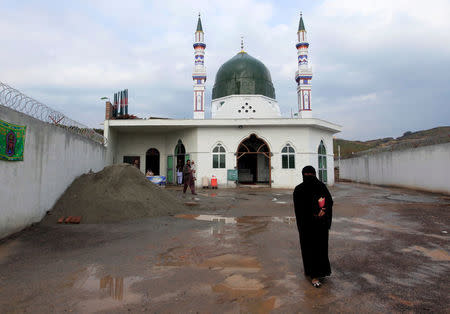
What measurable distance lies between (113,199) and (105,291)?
15.6 ft

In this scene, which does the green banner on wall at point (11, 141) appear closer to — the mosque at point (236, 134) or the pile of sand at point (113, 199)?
the pile of sand at point (113, 199)

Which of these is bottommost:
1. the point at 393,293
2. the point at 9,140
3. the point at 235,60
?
the point at 393,293

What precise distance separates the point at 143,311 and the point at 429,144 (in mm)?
16856

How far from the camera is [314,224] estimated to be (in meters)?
3.25

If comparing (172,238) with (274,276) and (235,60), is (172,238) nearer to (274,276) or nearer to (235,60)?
(274,276)

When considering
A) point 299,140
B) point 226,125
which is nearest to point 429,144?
point 299,140

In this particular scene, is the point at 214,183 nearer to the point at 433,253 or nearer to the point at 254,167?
the point at 254,167

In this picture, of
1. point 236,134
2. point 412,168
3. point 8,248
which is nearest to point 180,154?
point 236,134

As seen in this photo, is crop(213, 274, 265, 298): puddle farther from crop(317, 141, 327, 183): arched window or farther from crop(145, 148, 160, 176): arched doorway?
crop(145, 148, 160, 176): arched doorway

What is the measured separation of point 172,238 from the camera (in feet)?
16.8

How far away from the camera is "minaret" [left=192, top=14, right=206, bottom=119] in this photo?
71.1 ft

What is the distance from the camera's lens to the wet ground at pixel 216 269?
8.50 ft

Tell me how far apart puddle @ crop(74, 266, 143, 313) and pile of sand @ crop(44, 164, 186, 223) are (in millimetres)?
3697

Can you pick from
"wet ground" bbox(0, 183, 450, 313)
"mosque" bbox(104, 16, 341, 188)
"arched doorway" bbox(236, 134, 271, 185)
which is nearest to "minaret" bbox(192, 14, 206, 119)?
"mosque" bbox(104, 16, 341, 188)
